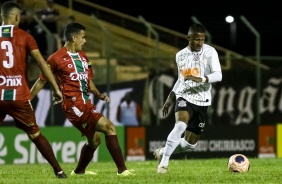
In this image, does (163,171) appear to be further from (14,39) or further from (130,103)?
(130,103)

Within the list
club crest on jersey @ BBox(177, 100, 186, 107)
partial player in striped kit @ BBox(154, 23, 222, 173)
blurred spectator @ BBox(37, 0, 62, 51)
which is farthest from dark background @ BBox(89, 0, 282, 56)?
club crest on jersey @ BBox(177, 100, 186, 107)

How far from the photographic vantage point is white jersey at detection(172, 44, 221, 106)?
13.6 meters

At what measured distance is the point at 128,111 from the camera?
21.9 metres

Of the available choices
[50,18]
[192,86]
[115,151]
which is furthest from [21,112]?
[50,18]

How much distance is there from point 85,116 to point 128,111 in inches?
365

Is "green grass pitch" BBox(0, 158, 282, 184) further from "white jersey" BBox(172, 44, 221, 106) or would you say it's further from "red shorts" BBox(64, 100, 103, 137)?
"white jersey" BBox(172, 44, 221, 106)

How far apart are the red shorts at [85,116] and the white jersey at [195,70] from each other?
1.60 meters

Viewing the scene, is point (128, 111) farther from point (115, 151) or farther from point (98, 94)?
point (115, 151)

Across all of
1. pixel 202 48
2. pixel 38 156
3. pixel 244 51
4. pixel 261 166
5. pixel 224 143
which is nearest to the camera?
pixel 202 48

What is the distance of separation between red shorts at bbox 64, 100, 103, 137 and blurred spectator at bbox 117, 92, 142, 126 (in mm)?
9078

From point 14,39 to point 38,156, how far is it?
9301 millimetres

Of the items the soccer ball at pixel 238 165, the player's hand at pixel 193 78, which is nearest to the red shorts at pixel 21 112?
the player's hand at pixel 193 78

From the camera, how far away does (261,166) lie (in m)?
15.3

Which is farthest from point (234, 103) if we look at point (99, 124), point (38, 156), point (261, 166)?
point (99, 124)
